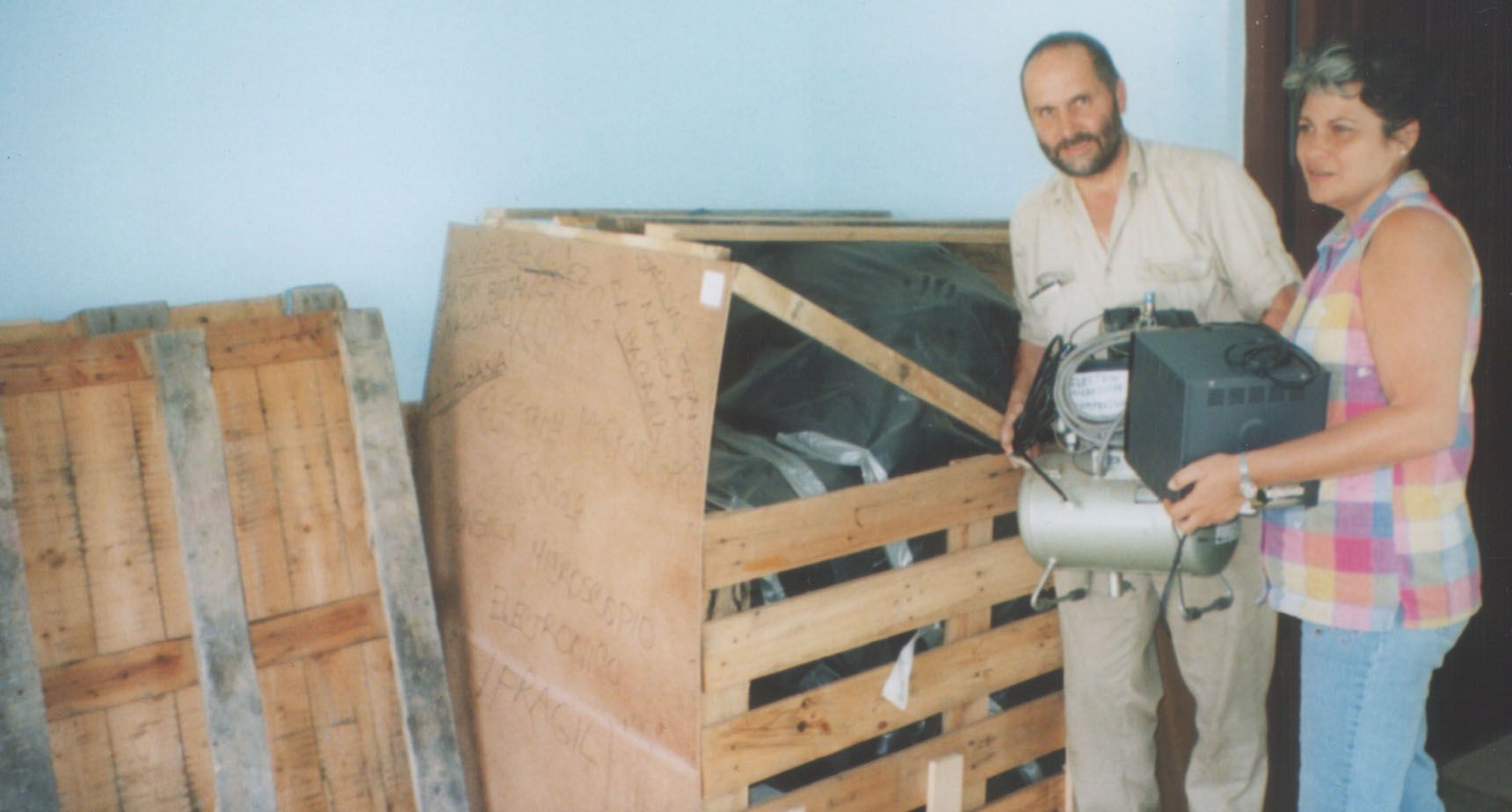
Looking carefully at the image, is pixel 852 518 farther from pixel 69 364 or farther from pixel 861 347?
pixel 69 364

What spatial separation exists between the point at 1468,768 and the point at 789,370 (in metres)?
2.11

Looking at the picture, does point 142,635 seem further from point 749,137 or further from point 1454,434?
point 1454,434

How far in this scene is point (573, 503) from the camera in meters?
1.99

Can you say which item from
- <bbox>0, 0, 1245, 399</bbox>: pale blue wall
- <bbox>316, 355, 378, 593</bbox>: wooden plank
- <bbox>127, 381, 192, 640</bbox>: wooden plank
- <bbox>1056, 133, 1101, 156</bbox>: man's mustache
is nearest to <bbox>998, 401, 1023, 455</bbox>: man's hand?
<bbox>1056, 133, 1101, 156</bbox>: man's mustache

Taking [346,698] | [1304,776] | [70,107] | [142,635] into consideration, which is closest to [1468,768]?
[1304,776]

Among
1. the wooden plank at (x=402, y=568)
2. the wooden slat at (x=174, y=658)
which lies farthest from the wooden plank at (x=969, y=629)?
the wooden slat at (x=174, y=658)

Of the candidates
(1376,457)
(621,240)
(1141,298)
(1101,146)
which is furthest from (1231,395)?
(621,240)

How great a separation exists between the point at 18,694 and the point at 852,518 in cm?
141

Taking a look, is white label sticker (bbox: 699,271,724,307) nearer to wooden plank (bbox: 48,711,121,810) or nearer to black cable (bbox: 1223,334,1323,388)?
black cable (bbox: 1223,334,1323,388)

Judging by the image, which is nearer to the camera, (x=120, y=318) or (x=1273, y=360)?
(x=1273, y=360)

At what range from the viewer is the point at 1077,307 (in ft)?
6.59

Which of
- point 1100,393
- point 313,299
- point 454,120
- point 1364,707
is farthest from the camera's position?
point 454,120

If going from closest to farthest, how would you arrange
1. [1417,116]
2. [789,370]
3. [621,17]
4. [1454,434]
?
[1454,434], [1417,116], [789,370], [621,17]

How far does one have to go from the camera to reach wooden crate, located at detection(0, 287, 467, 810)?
189cm
